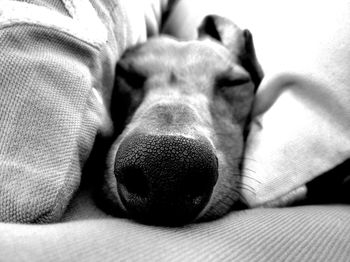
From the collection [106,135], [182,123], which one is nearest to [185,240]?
[182,123]

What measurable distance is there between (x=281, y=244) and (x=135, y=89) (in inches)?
30.9

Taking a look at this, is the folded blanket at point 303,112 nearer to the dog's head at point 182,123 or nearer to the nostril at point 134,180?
the dog's head at point 182,123

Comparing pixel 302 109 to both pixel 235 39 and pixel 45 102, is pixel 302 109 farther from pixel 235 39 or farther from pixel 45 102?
pixel 45 102

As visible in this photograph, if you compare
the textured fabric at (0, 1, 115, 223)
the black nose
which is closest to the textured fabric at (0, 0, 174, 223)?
the textured fabric at (0, 1, 115, 223)

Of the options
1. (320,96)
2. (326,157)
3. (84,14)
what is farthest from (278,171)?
(84,14)

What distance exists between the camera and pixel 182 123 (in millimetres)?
849

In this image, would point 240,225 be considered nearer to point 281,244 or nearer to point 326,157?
point 281,244

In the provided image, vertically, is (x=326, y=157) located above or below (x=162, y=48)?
above

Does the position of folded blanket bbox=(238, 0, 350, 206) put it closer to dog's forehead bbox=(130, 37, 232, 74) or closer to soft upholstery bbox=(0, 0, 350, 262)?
soft upholstery bbox=(0, 0, 350, 262)

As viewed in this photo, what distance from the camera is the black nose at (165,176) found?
68 cm

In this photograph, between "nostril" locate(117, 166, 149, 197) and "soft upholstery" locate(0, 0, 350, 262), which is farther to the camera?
"nostril" locate(117, 166, 149, 197)

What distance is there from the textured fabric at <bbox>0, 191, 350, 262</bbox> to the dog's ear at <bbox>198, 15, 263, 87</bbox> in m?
0.72

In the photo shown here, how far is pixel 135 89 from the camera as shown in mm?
1250

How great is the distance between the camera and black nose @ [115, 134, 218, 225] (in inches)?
26.8
